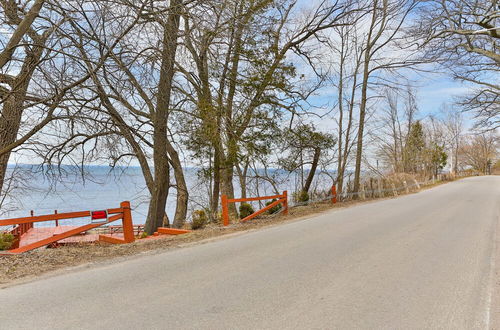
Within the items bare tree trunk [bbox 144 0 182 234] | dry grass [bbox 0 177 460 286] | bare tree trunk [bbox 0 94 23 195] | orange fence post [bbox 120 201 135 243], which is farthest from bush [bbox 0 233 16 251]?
bare tree trunk [bbox 144 0 182 234]

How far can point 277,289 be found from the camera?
460cm

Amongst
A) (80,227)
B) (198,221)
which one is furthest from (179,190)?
(80,227)

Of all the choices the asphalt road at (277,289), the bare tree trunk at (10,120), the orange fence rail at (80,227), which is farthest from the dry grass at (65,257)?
the bare tree trunk at (10,120)

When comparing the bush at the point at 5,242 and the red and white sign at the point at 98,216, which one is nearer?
the red and white sign at the point at 98,216

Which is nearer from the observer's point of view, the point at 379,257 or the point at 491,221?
the point at 379,257

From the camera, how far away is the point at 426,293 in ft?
14.8

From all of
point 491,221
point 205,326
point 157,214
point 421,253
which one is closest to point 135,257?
point 205,326

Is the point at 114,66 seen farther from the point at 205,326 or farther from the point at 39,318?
the point at 205,326

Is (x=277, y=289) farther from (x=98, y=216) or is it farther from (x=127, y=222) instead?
(x=127, y=222)

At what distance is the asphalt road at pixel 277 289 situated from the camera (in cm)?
368

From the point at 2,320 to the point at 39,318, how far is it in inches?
14.7

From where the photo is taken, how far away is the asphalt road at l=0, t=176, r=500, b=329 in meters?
3.68

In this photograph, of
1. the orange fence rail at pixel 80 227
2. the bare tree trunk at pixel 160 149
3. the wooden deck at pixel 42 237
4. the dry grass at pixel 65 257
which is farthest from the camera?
the wooden deck at pixel 42 237

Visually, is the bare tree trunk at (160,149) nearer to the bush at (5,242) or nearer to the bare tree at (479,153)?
the bush at (5,242)
